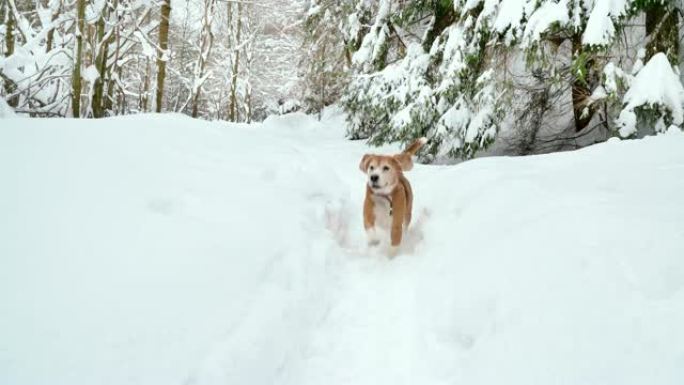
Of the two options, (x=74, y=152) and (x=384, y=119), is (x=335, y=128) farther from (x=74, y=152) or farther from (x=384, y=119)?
(x=74, y=152)

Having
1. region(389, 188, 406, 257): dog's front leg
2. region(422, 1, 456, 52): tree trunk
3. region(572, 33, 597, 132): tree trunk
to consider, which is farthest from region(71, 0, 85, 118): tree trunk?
region(572, 33, 597, 132): tree trunk

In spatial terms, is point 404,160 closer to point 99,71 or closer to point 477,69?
point 477,69

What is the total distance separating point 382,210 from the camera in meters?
4.50

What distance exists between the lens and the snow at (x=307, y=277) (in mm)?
1843

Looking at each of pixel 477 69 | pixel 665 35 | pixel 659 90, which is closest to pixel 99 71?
pixel 477 69

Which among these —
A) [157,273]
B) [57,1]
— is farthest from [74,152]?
[57,1]

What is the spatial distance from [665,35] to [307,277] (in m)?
5.19

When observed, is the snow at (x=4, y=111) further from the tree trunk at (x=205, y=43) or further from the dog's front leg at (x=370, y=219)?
the tree trunk at (x=205, y=43)

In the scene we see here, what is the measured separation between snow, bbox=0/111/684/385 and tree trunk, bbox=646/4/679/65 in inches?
58.5

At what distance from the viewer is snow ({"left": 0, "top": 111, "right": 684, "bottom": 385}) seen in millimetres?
1843

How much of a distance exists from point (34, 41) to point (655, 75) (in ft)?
28.1

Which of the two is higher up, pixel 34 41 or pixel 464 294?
pixel 34 41

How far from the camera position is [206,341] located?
85.4 inches

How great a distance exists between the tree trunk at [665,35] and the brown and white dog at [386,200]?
3384 millimetres
